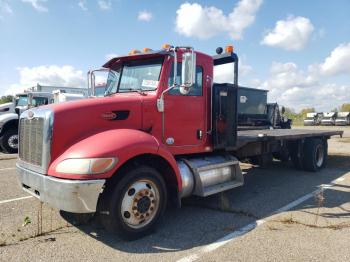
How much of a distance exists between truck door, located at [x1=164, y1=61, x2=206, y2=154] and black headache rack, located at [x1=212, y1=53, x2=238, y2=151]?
282mm

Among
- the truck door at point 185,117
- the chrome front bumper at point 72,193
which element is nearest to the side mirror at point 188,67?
the truck door at point 185,117

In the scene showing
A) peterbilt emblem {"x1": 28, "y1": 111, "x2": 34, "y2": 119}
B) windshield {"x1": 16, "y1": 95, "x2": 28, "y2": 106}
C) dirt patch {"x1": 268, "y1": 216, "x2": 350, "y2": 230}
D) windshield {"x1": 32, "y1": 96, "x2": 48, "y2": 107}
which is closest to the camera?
peterbilt emblem {"x1": 28, "y1": 111, "x2": 34, "y2": 119}

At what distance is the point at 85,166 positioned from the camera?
155 inches

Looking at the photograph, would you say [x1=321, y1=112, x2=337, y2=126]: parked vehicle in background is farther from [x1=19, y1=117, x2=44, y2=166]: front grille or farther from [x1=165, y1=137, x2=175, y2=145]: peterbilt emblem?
[x1=19, y1=117, x2=44, y2=166]: front grille

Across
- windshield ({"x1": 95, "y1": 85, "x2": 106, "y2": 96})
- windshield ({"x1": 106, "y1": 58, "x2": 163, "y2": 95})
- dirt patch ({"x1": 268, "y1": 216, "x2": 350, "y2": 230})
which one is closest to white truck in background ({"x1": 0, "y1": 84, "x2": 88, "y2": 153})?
windshield ({"x1": 95, "y1": 85, "x2": 106, "y2": 96})

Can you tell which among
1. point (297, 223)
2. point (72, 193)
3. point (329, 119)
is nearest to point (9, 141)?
point (72, 193)

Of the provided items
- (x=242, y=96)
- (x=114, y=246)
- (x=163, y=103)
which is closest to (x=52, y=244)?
(x=114, y=246)

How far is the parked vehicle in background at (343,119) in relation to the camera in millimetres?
42781

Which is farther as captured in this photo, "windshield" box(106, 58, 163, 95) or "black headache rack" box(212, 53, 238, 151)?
"black headache rack" box(212, 53, 238, 151)

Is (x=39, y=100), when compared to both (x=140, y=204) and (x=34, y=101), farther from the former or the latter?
(x=140, y=204)

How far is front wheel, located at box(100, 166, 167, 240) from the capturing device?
4.21 metres

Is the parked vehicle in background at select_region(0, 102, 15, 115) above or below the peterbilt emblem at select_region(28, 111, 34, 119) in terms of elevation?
above

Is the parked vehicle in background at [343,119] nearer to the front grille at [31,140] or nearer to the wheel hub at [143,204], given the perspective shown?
the wheel hub at [143,204]

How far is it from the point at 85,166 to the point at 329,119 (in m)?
45.3
